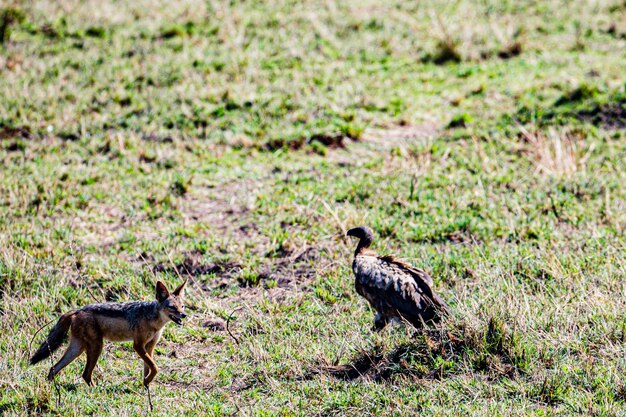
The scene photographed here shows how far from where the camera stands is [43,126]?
45.1ft

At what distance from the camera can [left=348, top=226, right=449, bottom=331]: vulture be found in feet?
25.6

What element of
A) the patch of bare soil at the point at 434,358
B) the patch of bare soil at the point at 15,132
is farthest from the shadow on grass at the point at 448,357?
the patch of bare soil at the point at 15,132

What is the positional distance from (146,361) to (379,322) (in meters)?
2.40

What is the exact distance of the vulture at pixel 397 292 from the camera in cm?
780

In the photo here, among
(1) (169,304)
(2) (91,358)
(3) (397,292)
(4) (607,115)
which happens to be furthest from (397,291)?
(4) (607,115)

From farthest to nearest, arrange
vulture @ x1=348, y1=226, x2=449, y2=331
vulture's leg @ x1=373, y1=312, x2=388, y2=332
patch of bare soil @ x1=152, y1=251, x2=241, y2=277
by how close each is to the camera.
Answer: patch of bare soil @ x1=152, y1=251, x2=241, y2=277 → vulture's leg @ x1=373, y1=312, x2=388, y2=332 → vulture @ x1=348, y1=226, x2=449, y2=331

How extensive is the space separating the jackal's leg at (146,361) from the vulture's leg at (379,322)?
2.28m

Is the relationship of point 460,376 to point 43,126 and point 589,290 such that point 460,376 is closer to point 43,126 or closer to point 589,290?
point 589,290

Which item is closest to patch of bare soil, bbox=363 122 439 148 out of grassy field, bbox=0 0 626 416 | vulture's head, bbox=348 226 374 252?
grassy field, bbox=0 0 626 416

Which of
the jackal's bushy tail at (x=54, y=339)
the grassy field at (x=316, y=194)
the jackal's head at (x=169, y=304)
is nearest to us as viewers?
the jackal's head at (x=169, y=304)

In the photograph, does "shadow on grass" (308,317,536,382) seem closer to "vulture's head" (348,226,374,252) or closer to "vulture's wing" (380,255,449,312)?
"vulture's wing" (380,255,449,312)

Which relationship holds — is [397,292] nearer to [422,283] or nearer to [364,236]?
[422,283]

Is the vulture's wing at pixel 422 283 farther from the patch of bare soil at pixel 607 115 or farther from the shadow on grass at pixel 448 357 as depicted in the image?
the patch of bare soil at pixel 607 115

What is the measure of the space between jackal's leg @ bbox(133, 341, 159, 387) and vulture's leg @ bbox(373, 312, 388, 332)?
228cm
